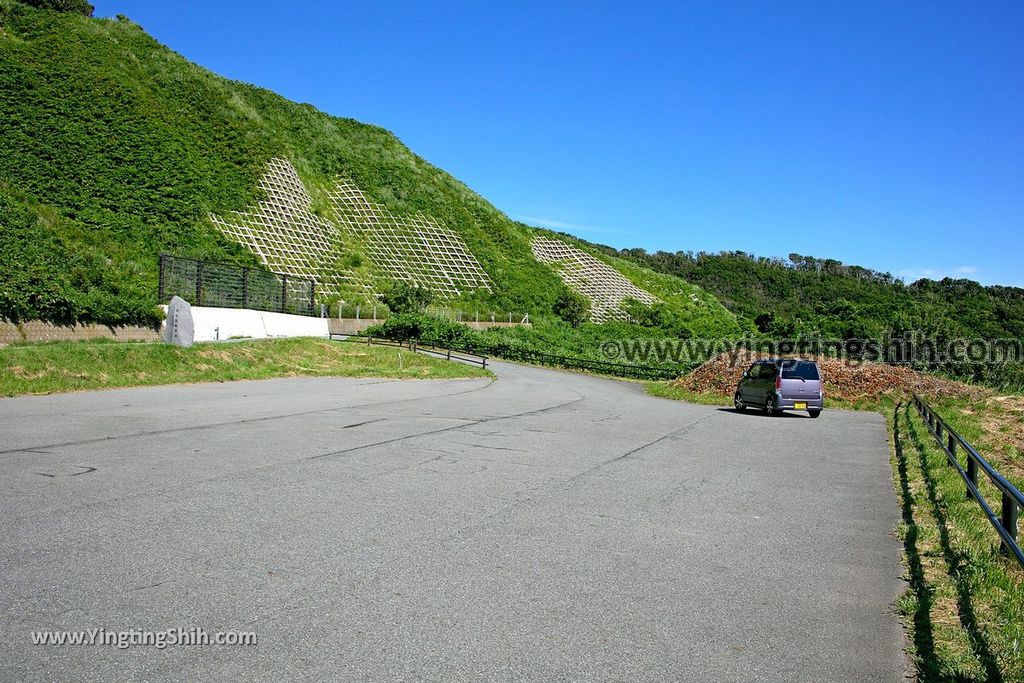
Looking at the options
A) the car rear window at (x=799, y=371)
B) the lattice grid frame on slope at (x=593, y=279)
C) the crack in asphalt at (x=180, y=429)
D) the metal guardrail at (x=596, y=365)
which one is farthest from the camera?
the lattice grid frame on slope at (x=593, y=279)

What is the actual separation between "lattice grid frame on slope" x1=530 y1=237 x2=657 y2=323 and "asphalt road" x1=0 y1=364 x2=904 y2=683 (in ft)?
224

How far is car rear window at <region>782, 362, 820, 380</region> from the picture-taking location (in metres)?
20.3

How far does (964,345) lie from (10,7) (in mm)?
90953

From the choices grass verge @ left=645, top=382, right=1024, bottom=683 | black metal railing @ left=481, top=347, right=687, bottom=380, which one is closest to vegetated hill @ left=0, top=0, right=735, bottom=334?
black metal railing @ left=481, top=347, right=687, bottom=380

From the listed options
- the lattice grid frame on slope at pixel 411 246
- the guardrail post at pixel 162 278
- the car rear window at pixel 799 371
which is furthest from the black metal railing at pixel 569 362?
the lattice grid frame on slope at pixel 411 246

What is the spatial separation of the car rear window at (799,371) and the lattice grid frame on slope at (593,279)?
186 ft

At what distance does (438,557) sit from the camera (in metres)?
5.42

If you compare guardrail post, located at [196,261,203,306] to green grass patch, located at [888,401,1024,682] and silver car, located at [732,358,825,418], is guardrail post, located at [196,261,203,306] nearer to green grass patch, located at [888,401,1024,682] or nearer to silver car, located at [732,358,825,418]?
silver car, located at [732,358,825,418]

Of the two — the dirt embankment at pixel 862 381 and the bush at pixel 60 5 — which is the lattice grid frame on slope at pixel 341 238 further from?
the dirt embankment at pixel 862 381

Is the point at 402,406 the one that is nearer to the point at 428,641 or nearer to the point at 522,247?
the point at 428,641

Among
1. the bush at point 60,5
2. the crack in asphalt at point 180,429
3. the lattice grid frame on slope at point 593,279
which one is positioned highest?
the bush at point 60,5

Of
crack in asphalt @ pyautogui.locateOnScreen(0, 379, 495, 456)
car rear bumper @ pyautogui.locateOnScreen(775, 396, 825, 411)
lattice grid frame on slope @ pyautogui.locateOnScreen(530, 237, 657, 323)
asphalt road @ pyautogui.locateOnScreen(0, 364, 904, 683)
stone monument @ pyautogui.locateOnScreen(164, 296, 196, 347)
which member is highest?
lattice grid frame on slope @ pyautogui.locateOnScreen(530, 237, 657, 323)

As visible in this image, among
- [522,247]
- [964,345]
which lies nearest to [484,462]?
[964,345]

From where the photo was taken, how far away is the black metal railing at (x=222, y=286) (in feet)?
96.7
